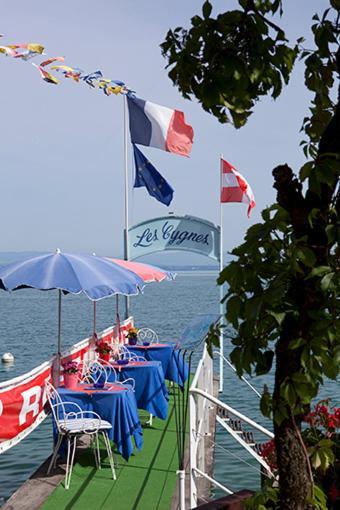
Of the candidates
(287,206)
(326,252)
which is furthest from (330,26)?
(326,252)

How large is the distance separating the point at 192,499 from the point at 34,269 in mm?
3766

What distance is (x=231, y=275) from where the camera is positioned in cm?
244

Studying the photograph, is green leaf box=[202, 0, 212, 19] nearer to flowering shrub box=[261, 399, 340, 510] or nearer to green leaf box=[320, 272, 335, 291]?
green leaf box=[320, 272, 335, 291]

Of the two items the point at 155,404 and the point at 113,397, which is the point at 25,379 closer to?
the point at 113,397

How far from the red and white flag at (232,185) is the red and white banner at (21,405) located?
30.9 feet

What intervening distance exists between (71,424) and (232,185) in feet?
33.9

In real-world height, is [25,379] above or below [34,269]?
below

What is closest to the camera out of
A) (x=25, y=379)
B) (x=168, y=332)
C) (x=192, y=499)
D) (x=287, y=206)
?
(x=287, y=206)

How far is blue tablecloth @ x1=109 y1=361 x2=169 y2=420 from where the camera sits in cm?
1027

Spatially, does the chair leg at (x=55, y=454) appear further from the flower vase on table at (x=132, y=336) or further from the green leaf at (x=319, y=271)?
the green leaf at (x=319, y=271)

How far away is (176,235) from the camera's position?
16.3 m

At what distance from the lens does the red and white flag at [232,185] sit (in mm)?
16984

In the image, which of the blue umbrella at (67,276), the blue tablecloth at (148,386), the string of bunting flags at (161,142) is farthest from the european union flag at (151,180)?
the blue umbrella at (67,276)

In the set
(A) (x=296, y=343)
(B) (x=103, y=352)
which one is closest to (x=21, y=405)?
(B) (x=103, y=352)
